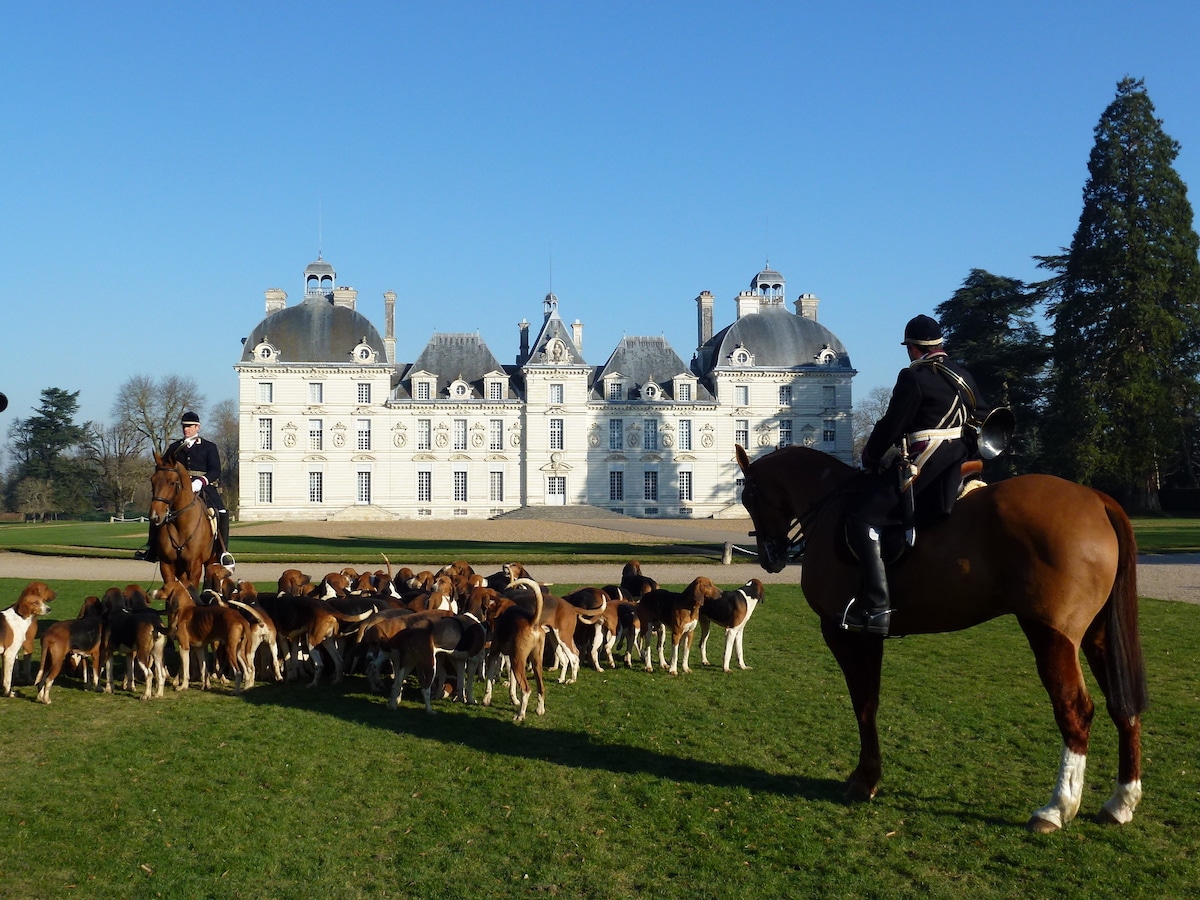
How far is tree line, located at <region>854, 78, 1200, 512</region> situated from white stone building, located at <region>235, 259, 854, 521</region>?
699 inches

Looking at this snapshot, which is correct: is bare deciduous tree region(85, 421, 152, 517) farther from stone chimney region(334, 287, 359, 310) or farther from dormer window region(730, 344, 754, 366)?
dormer window region(730, 344, 754, 366)

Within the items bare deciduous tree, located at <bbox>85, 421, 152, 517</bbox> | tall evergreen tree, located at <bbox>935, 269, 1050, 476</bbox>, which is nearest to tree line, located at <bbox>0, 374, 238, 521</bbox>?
bare deciduous tree, located at <bbox>85, 421, 152, 517</bbox>

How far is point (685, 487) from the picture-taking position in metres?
62.4

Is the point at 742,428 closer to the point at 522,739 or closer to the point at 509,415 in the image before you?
the point at 509,415

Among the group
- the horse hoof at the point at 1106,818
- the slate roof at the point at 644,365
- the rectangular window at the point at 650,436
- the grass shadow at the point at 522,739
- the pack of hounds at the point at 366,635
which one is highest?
the slate roof at the point at 644,365

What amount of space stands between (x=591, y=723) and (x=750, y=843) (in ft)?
9.31

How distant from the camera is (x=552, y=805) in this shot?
5.84 m

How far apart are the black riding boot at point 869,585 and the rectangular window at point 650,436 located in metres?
56.1

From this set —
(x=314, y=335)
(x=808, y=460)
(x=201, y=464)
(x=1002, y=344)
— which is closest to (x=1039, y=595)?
(x=808, y=460)

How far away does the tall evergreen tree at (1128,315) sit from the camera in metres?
44.0

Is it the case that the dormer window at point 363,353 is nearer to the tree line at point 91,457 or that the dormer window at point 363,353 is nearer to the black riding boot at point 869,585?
the tree line at point 91,457

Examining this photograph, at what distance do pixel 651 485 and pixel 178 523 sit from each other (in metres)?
51.3

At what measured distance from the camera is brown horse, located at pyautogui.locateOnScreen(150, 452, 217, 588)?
10805 mm

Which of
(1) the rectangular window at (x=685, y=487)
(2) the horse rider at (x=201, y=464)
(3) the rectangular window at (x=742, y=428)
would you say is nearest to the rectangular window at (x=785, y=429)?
(3) the rectangular window at (x=742, y=428)
